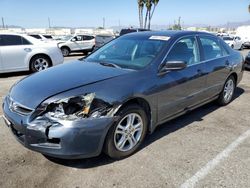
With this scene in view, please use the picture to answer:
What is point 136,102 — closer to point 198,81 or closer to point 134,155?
point 134,155

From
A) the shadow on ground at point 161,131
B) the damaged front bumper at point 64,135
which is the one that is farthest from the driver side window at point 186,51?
the damaged front bumper at point 64,135

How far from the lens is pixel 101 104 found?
3.02 m

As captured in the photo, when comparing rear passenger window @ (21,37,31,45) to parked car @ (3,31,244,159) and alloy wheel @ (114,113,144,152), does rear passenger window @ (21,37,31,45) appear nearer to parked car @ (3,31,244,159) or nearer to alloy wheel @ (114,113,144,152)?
parked car @ (3,31,244,159)

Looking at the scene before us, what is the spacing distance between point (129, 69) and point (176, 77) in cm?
77

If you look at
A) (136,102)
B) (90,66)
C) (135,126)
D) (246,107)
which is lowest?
(246,107)

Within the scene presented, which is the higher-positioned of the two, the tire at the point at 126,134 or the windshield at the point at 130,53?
the windshield at the point at 130,53

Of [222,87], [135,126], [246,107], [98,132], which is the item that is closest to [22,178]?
[98,132]

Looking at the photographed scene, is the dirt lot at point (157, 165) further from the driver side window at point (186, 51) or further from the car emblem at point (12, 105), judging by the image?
the driver side window at point (186, 51)

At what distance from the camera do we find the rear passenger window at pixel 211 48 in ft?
15.7

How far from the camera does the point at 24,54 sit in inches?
356

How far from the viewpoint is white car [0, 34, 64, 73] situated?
8.77m

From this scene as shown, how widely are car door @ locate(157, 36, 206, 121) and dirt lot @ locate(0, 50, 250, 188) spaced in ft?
1.51

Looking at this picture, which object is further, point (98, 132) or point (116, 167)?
point (116, 167)

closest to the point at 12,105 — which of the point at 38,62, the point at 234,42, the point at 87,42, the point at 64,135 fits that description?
the point at 64,135
